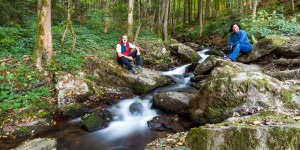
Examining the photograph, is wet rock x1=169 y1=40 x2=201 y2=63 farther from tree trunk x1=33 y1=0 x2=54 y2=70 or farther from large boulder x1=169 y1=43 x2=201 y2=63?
tree trunk x1=33 y1=0 x2=54 y2=70

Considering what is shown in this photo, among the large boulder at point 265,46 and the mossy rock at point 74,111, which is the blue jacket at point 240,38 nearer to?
the large boulder at point 265,46

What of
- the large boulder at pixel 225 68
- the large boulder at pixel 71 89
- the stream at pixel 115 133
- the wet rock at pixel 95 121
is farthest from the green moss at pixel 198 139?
the large boulder at pixel 71 89

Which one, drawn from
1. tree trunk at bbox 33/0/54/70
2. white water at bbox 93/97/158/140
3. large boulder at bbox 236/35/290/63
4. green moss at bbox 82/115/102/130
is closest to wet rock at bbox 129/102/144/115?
white water at bbox 93/97/158/140

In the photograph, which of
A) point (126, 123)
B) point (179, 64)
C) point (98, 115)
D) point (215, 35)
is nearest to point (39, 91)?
point (98, 115)

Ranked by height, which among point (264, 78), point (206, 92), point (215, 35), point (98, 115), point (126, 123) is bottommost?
point (126, 123)

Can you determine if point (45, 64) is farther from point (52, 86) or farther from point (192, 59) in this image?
point (192, 59)

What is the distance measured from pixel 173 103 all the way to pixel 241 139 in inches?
145

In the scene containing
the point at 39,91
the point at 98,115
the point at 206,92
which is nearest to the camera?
the point at 206,92

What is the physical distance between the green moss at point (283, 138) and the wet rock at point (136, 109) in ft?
15.1

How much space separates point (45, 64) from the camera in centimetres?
610

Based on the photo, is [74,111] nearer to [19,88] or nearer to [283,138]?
[19,88]

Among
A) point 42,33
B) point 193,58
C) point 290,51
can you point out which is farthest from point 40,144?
point 193,58

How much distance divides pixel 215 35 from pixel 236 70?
486 inches

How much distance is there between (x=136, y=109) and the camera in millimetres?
5945
